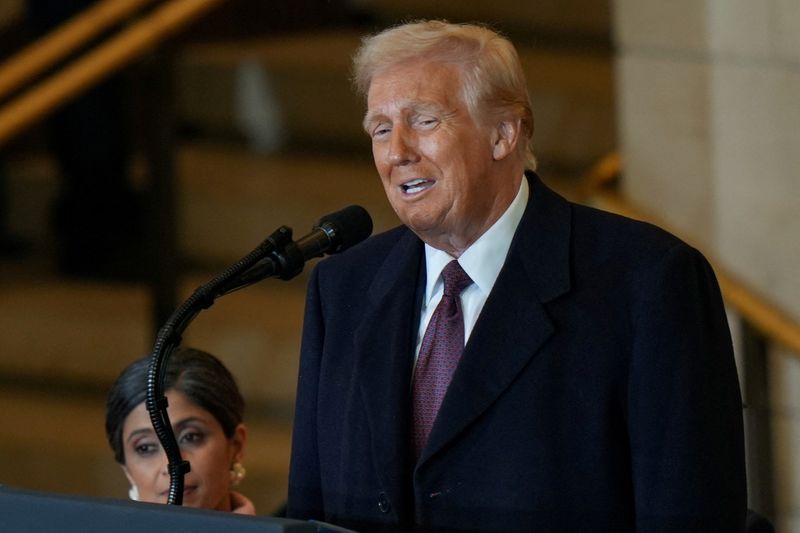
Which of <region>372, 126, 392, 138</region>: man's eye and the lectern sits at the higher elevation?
<region>372, 126, 392, 138</region>: man's eye

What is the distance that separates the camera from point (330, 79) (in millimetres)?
4906

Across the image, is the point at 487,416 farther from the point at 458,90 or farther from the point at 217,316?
the point at 217,316

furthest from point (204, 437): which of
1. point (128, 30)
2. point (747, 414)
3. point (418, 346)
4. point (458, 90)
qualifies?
point (128, 30)

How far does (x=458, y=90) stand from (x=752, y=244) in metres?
1.77

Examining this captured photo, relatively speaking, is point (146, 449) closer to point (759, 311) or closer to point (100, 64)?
point (759, 311)

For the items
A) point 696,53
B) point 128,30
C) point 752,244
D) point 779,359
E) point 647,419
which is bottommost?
point 647,419

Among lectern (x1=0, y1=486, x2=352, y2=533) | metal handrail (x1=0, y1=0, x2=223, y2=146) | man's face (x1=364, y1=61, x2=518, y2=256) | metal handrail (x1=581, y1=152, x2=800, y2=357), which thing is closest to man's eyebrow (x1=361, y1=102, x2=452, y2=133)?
man's face (x1=364, y1=61, x2=518, y2=256)

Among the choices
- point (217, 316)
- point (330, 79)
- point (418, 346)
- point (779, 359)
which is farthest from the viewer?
point (330, 79)

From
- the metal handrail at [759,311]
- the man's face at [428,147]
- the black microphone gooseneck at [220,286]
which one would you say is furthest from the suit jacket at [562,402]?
the metal handrail at [759,311]

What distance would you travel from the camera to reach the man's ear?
1.82 m

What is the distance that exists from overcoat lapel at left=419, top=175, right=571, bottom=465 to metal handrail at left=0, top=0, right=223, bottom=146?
237cm

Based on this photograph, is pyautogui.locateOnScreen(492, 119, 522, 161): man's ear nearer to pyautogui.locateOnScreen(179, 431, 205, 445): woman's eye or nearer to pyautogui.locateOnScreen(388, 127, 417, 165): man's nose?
pyautogui.locateOnScreen(388, 127, 417, 165): man's nose

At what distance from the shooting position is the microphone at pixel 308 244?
165cm

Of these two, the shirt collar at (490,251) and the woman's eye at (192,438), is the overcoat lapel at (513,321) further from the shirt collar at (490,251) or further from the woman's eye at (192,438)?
the woman's eye at (192,438)
